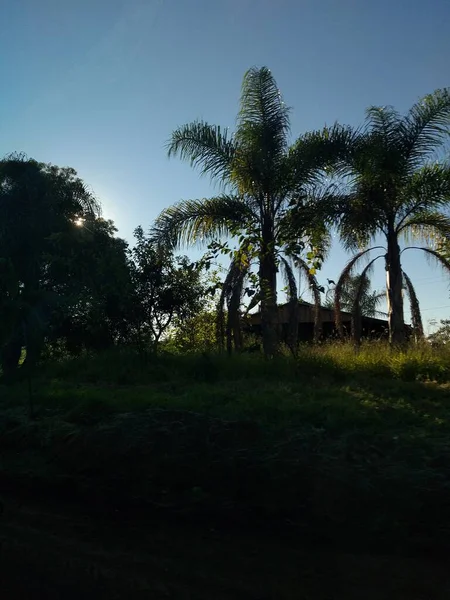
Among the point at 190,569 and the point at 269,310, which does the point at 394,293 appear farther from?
the point at 190,569

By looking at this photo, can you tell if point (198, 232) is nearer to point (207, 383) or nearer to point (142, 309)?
point (142, 309)

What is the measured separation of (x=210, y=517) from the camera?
16.8ft

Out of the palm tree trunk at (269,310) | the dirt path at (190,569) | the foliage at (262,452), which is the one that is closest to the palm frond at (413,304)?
the palm tree trunk at (269,310)

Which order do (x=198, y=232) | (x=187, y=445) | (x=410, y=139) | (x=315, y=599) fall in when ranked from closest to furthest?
(x=315, y=599)
(x=187, y=445)
(x=410, y=139)
(x=198, y=232)

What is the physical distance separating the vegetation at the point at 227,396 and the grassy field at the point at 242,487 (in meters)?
0.02

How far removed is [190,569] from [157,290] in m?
9.99

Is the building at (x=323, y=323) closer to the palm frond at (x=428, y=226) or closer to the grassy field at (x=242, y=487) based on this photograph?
the palm frond at (x=428, y=226)

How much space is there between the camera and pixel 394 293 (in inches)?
487

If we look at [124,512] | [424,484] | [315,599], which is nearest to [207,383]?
[124,512]

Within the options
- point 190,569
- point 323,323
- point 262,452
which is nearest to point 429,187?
point 262,452

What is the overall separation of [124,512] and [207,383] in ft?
12.7

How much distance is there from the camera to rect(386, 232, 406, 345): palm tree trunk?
12.3 metres

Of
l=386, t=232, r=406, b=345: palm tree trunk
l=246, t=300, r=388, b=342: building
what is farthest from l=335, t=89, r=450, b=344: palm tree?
l=246, t=300, r=388, b=342: building

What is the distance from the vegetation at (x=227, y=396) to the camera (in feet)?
14.6
